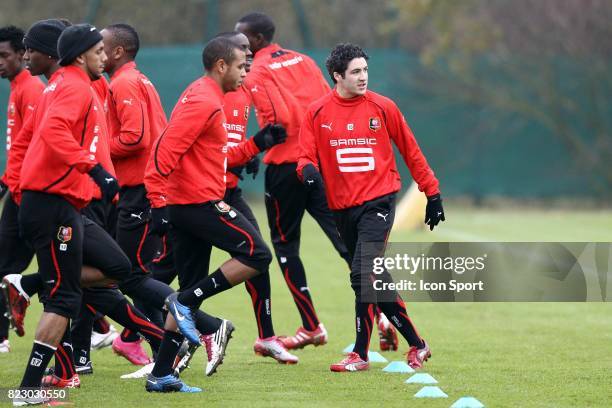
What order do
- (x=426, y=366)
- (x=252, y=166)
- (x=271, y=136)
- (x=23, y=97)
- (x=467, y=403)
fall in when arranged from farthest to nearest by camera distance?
→ (x=252, y=166), (x=23, y=97), (x=426, y=366), (x=271, y=136), (x=467, y=403)

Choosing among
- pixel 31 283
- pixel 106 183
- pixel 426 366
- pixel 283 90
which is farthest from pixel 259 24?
pixel 106 183

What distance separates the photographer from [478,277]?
40.2 ft

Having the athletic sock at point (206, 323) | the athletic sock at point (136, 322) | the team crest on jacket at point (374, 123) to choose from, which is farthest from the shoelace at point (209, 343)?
the team crest on jacket at point (374, 123)

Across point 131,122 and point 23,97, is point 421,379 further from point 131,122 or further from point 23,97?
point 23,97

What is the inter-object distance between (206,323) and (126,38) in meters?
2.27

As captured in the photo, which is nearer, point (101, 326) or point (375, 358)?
point (375, 358)

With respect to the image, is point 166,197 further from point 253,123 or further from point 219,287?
point 253,123

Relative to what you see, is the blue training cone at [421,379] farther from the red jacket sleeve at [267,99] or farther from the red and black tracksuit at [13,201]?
the red and black tracksuit at [13,201]

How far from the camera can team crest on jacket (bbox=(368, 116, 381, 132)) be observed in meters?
8.73

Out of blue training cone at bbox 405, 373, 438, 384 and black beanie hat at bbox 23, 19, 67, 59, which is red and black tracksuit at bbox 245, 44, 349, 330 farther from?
black beanie hat at bbox 23, 19, 67, 59

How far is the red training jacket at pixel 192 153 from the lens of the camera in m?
7.65

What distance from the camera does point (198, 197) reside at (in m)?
7.82

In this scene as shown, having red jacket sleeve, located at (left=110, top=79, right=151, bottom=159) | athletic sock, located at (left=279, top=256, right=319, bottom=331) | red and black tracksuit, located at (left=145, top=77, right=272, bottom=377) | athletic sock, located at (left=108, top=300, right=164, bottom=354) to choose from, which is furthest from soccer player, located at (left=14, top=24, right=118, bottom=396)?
athletic sock, located at (left=279, top=256, right=319, bottom=331)

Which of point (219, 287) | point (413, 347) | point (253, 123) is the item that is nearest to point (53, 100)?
point (219, 287)
